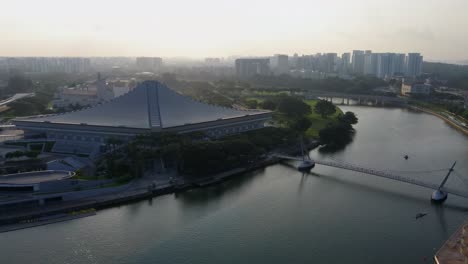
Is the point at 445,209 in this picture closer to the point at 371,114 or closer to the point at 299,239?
the point at 299,239

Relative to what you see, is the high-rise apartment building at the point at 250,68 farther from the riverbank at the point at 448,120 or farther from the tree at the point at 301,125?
the tree at the point at 301,125

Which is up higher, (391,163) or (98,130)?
(98,130)

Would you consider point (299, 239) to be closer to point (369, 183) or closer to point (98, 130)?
point (369, 183)

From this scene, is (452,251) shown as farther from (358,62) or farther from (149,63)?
(149,63)

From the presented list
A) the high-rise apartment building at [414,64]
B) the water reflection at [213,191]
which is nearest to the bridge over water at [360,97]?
the water reflection at [213,191]

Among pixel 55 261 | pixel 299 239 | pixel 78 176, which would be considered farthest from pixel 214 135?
pixel 55 261

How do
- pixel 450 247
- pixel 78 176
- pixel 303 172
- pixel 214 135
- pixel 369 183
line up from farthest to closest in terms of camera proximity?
pixel 214 135, pixel 303 172, pixel 369 183, pixel 78 176, pixel 450 247

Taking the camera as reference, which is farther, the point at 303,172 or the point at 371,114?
the point at 371,114

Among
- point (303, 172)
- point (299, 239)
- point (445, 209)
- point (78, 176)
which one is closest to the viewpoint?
point (299, 239)
